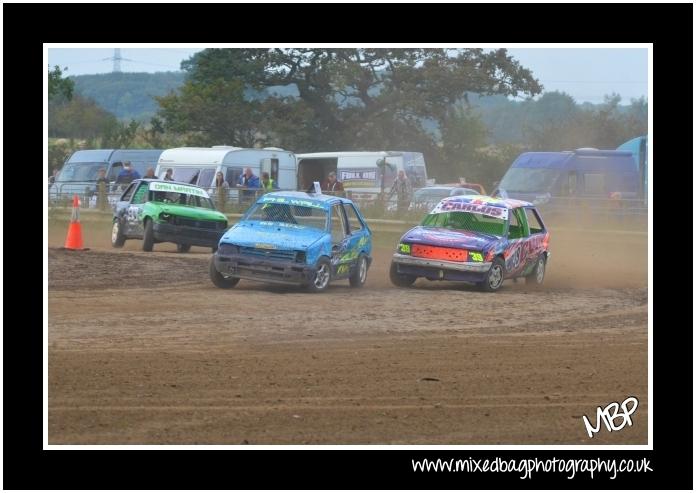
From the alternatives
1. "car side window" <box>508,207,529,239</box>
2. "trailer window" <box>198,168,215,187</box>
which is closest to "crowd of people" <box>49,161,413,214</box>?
"trailer window" <box>198,168,215,187</box>

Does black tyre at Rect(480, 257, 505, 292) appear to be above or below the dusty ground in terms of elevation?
above

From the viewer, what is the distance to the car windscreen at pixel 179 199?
2206cm

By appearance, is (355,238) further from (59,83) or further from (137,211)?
(59,83)

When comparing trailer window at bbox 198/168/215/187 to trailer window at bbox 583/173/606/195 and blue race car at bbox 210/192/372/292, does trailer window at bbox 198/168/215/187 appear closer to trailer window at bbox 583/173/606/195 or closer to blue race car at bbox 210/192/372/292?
trailer window at bbox 583/173/606/195

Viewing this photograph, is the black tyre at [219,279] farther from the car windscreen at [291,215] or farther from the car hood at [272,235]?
the car windscreen at [291,215]

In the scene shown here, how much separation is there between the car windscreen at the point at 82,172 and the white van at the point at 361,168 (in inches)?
273

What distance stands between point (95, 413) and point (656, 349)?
460 cm

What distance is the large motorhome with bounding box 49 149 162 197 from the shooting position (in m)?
36.4

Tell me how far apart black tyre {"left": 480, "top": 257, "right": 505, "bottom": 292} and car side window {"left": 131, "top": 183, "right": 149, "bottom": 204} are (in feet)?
26.6

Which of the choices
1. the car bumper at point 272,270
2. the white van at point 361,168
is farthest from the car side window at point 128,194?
the white van at point 361,168

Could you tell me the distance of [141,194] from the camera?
22.2m

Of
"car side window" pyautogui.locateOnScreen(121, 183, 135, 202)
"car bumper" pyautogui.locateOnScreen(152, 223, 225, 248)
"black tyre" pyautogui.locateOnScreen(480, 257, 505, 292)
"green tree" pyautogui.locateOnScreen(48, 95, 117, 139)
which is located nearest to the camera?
"black tyre" pyautogui.locateOnScreen(480, 257, 505, 292)

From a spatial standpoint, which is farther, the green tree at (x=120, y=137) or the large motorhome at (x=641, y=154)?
the green tree at (x=120, y=137)

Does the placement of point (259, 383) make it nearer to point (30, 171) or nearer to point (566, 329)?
point (30, 171)
